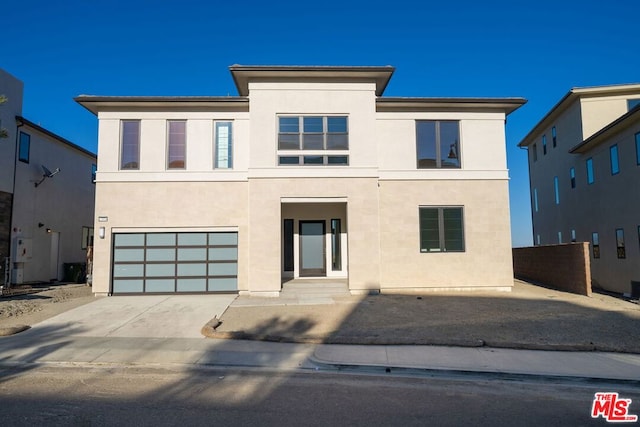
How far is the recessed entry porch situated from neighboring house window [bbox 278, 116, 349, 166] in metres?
2.44

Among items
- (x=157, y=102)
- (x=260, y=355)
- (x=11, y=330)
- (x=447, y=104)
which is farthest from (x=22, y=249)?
(x=447, y=104)

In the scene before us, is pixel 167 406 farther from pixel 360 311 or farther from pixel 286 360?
pixel 360 311

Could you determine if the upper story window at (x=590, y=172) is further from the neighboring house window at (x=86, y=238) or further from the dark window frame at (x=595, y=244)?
the neighboring house window at (x=86, y=238)

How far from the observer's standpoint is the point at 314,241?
54.1ft

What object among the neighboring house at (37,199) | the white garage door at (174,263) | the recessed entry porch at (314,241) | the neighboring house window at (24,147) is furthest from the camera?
the neighboring house window at (24,147)

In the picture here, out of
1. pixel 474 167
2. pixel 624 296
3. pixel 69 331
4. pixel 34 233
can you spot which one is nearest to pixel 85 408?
pixel 69 331

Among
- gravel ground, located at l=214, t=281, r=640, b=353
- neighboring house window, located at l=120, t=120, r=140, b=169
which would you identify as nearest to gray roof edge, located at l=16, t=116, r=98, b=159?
neighboring house window, located at l=120, t=120, r=140, b=169

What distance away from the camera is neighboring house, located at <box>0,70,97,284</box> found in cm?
1695

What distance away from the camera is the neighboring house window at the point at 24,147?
58.4ft

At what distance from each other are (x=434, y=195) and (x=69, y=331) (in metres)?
11.4

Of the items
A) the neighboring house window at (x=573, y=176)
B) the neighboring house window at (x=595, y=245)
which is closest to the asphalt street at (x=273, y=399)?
the neighboring house window at (x=595, y=245)

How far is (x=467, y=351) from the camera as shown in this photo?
309 inches

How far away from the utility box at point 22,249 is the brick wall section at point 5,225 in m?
0.30

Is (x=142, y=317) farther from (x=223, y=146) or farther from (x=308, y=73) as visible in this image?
(x=308, y=73)
